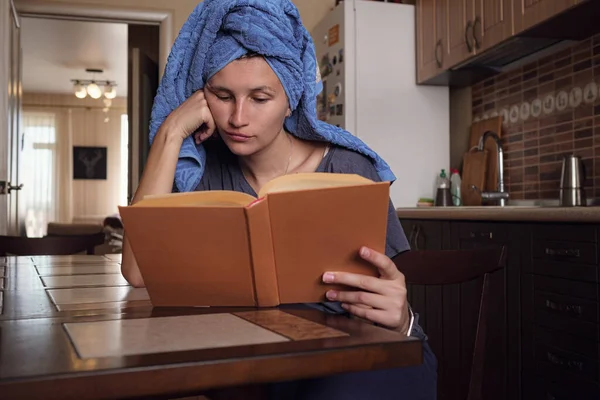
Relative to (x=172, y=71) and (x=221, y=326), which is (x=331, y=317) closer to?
(x=221, y=326)

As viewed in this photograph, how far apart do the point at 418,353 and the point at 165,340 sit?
26cm

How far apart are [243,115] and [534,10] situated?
1884 millimetres

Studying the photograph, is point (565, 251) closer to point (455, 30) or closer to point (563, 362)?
point (563, 362)

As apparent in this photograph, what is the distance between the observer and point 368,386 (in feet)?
3.13

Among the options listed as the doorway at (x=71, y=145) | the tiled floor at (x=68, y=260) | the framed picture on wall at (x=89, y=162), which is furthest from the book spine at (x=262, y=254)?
the framed picture on wall at (x=89, y=162)

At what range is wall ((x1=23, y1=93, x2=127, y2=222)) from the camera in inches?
422

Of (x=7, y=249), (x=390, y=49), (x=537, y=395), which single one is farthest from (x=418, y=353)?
(x=390, y=49)

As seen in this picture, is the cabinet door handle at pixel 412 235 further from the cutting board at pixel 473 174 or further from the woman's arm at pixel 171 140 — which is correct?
the woman's arm at pixel 171 140

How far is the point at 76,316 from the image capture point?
2.73 ft

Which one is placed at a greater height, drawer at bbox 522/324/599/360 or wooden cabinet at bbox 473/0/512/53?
wooden cabinet at bbox 473/0/512/53

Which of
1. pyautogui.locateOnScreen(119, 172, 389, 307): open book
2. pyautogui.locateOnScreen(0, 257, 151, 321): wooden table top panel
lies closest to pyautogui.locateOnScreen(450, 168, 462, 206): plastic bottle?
pyautogui.locateOnScreen(0, 257, 151, 321): wooden table top panel

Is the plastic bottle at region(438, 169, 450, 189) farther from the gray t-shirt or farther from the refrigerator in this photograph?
the gray t-shirt

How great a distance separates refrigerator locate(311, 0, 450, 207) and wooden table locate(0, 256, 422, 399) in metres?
3.00

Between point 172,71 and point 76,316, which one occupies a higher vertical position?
point 172,71
